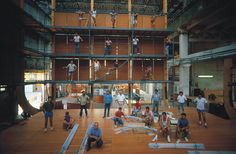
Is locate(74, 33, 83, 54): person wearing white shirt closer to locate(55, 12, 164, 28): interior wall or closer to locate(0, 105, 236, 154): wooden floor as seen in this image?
locate(55, 12, 164, 28): interior wall

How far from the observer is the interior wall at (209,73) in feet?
88.5

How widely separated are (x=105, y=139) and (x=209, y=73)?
24.4m

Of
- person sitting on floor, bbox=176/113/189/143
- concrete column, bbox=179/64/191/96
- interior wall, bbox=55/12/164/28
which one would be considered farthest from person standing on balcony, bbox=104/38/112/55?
concrete column, bbox=179/64/191/96

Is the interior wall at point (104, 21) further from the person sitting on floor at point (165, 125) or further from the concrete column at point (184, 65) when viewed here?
the person sitting on floor at point (165, 125)

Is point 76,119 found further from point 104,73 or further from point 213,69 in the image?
point 213,69

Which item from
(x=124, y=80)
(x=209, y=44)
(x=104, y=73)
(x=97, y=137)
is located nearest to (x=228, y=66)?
(x=124, y=80)

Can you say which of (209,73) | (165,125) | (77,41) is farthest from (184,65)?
(165,125)

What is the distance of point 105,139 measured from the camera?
9.04 m

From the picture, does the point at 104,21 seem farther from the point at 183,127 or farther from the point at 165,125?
the point at 183,127

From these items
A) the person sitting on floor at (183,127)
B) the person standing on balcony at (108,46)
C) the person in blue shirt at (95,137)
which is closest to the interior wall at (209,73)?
the person standing on balcony at (108,46)

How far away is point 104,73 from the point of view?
18.5 m

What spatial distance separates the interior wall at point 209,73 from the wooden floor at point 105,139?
17.2 metres

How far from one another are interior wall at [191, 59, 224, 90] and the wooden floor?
17.2 metres

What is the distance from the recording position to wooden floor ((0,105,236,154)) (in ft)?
25.7
